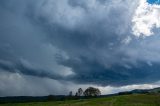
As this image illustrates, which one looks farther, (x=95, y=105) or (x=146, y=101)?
(x=146, y=101)

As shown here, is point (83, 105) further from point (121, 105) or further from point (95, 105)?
point (121, 105)

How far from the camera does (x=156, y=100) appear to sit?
142 metres

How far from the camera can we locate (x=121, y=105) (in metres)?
127

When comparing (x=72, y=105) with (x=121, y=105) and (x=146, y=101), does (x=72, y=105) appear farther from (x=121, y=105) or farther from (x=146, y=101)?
(x=146, y=101)

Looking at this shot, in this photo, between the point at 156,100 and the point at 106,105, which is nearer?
the point at 106,105

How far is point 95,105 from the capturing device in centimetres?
12875

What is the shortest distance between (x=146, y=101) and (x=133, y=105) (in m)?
15.7

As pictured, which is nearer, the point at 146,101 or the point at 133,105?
the point at 133,105

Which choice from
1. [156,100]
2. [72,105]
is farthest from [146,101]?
[72,105]

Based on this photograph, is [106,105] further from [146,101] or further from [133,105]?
[146,101]

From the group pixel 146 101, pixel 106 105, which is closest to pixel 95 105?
pixel 106 105

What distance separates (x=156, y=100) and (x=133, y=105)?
21785mm

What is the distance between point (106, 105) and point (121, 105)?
6.26m

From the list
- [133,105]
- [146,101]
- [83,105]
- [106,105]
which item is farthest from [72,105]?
[146,101]
